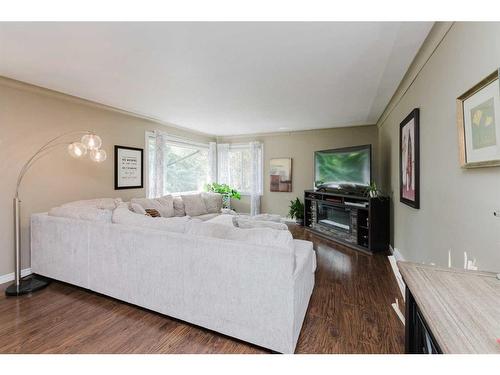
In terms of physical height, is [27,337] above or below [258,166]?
below

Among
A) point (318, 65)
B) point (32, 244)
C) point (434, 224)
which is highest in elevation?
point (318, 65)

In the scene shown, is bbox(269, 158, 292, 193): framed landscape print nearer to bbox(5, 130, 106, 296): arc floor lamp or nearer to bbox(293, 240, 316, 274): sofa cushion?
bbox(293, 240, 316, 274): sofa cushion

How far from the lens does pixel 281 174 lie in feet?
20.9

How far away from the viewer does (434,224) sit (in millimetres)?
2086

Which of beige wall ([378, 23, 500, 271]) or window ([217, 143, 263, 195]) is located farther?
window ([217, 143, 263, 195])

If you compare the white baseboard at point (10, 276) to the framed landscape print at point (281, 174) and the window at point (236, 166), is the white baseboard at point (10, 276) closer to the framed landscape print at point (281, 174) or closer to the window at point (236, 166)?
the window at point (236, 166)

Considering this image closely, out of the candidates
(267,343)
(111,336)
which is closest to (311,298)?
(267,343)

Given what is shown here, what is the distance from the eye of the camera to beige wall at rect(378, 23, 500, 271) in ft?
4.27

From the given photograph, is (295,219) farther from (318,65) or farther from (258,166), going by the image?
(318,65)

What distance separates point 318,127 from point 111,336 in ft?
17.2

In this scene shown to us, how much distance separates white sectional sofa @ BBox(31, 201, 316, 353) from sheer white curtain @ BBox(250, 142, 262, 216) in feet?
13.7

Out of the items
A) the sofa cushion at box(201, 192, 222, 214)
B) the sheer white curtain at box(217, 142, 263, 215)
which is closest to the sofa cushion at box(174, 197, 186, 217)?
the sofa cushion at box(201, 192, 222, 214)

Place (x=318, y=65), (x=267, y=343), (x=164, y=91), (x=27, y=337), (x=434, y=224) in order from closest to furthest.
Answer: (x=267, y=343) → (x=27, y=337) → (x=434, y=224) → (x=318, y=65) → (x=164, y=91)

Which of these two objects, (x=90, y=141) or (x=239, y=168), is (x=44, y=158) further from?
(x=239, y=168)
